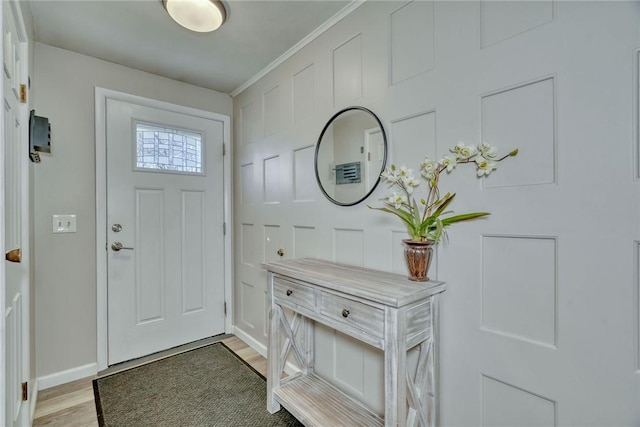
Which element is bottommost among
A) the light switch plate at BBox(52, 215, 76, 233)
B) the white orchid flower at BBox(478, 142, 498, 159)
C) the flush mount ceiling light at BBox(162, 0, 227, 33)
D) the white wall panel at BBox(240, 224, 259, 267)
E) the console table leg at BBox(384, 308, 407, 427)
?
the console table leg at BBox(384, 308, 407, 427)

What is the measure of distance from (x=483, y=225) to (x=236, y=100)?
2396 mm

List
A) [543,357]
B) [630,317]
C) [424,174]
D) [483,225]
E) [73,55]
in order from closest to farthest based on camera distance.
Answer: [630,317]
[543,357]
[483,225]
[424,174]
[73,55]

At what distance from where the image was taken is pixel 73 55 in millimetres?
2049

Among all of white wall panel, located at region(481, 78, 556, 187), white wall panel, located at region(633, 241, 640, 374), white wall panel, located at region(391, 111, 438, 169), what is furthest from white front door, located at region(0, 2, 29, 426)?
white wall panel, located at region(633, 241, 640, 374)

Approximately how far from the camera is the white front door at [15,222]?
1.09 metres

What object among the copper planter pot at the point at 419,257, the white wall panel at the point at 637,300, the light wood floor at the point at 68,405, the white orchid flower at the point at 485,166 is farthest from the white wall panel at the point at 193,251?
the white wall panel at the point at 637,300

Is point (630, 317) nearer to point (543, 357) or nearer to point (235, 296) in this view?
point (543, 357)

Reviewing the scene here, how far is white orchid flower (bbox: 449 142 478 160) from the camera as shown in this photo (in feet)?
3.66

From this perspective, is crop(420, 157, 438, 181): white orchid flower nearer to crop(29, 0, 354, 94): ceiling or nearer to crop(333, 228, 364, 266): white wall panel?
crop(333, 228, 364, 266): white wall panel

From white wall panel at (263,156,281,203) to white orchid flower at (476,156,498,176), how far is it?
4.59ft

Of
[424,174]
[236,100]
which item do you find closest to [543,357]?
[424,174]

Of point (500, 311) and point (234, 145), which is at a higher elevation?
point (234, 145)

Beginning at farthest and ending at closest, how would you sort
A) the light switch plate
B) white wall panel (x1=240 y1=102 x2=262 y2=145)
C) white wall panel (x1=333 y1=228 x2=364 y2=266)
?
white wall panel (x1=240 y1=102 x2=262 y2=145) → the light switch plate → white wall panel (x1=333 y1=228 x2=364 y2=266)

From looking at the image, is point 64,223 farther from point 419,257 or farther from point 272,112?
point 419,257
